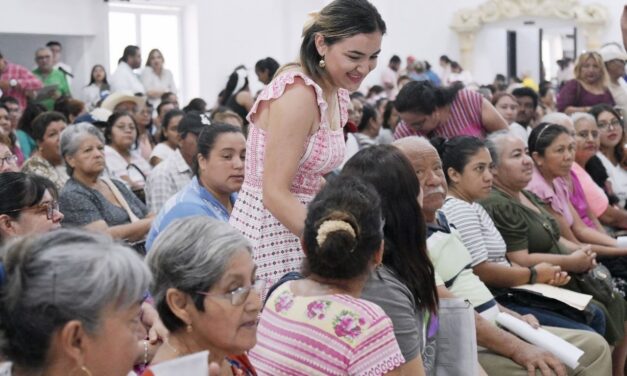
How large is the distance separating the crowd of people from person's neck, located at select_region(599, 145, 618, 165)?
74 centimetres

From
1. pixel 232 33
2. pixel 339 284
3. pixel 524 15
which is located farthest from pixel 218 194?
pixel 524 15

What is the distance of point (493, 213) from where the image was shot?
4.07 meters

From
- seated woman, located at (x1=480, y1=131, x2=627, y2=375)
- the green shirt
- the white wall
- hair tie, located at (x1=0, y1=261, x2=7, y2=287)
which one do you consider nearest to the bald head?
seated woman, located at (x1=480, y1=131, x2=627, y2=375)

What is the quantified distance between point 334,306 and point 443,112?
2846mm

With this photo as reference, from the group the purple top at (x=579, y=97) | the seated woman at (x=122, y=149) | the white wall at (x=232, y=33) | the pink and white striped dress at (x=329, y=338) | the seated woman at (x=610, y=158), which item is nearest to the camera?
the pink and white striped dress at (x=329, y=338)

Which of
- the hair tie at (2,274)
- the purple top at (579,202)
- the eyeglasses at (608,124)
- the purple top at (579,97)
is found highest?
the purple top at (579,97)

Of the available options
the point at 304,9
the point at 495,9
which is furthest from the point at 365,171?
the point at 495,9

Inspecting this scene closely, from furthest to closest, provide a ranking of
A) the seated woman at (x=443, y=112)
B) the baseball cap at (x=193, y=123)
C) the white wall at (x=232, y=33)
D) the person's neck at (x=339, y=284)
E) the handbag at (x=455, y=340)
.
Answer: the white wall at (x=232, y=33), the baseball cap at (x=193, y=123), the seated woman at (x=443, y=112), the handbag at (x=455, y=340), the person's neck at (x=339, y=284)

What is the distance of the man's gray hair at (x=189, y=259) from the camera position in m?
2.04

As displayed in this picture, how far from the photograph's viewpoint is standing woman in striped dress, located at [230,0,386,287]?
2.58 metres

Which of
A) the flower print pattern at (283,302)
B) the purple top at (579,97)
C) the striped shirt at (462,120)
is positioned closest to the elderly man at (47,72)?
the purple top at (579,97)

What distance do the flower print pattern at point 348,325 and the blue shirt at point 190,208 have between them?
1.17 m

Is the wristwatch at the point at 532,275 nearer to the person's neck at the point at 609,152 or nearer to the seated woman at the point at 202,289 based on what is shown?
the seated woman at the point at 202,289

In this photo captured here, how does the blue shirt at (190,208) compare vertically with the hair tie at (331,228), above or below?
below
